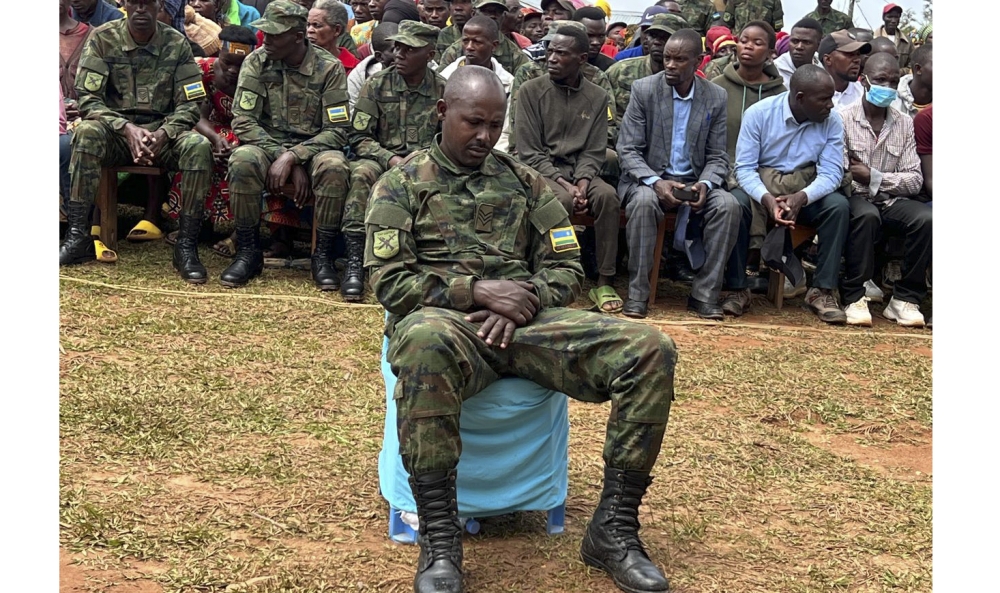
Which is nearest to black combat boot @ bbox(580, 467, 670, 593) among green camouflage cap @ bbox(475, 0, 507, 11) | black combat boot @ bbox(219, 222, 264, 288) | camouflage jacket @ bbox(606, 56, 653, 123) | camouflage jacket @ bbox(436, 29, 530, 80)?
black combat boot @ bbox(219, 222, 264, 288)

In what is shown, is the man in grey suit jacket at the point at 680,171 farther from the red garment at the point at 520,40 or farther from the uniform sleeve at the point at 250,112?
the red garment at the point at 520,40

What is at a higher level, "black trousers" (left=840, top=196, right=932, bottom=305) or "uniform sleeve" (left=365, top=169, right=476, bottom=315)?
"uniform sleeve" (left=365, top=169, right=476, bottom=315)

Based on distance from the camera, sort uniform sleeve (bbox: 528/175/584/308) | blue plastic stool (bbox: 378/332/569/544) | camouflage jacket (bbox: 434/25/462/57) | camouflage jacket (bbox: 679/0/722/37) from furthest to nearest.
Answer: camouflage jacket (bbox: 679/0/722/37), camouflage jacket (bbox: 434/25/462/57), uniform sleeve (bbox: 528/175/584/308), blue plastic stool (bbox: 378/332/569/544)

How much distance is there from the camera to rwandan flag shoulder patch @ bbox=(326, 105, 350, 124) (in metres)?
7.69

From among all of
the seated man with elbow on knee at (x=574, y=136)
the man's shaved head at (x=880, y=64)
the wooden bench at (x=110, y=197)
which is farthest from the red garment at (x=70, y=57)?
the man's shaved head at (x=880, y=64)

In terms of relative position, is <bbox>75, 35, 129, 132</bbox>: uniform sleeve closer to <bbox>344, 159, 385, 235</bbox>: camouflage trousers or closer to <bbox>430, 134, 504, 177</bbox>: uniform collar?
<bbox>344, 159, 385, 235</bbox>: camouflage trousers

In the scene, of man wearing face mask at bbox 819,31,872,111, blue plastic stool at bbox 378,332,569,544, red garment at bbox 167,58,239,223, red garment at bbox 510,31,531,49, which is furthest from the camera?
red garment at bbox 510,31,531,49

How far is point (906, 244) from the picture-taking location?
7.88 m

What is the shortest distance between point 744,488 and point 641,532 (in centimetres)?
70

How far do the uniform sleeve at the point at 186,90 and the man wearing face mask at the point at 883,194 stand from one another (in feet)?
15.9

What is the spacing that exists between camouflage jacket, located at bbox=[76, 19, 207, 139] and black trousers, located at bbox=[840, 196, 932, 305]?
4904 millimetres

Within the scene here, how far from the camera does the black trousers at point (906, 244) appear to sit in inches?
301

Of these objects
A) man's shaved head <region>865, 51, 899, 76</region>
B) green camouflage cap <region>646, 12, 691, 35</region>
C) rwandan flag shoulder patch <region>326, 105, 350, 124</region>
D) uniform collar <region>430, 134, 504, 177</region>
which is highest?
green camouflage cap <region>646, 12, 691, 35</region>

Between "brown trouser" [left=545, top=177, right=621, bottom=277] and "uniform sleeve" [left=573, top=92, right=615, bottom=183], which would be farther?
"uniform sleeve" [left=573, top=92, right=615, bottom=183]
